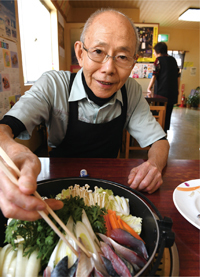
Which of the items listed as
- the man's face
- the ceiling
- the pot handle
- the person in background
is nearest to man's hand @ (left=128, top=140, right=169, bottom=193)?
the pot handle

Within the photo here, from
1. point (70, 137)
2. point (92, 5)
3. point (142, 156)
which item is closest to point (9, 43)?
point (70, 137)

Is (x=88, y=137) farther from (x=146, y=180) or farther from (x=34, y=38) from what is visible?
(x=34, y=38)

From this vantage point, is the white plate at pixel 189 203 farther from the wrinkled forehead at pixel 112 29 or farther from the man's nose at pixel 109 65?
the wrinkled forehead at pixel 112 29

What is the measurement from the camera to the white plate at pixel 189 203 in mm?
626

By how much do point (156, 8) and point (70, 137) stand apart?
7.22 metres

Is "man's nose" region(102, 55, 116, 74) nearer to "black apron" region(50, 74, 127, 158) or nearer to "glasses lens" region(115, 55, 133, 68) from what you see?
"glasses lens" region(115, 55, 133, 68)

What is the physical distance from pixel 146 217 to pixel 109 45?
2.88 ft

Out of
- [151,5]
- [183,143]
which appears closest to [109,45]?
[183,143]

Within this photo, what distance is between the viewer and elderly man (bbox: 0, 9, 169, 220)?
103 centimetres

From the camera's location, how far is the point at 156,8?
6637mm

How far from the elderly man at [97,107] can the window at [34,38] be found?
190 centimetres

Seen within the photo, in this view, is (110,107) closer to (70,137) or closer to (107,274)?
(70,137)

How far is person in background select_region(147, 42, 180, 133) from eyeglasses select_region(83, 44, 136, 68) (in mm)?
3273

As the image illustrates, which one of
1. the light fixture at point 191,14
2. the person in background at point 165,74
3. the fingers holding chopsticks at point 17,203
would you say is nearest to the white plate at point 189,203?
the fingers holding chopsticks at point 17,203
